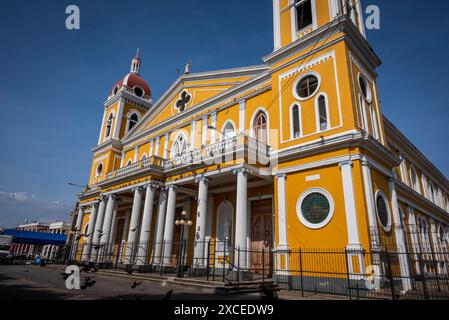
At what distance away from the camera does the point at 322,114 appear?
13414 millimetres

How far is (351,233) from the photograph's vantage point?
10.8 metres

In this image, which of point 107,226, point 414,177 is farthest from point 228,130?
point 414,177

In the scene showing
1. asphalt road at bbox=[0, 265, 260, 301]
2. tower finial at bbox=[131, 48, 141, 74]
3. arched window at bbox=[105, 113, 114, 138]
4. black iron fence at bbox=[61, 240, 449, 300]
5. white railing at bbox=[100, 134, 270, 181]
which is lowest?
asphalt road at bbox=[0, 265, 260, 301]

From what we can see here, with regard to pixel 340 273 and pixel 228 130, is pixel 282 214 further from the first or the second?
pixel 228 130

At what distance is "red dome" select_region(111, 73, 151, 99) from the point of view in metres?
30.2

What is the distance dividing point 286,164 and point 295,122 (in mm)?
2201

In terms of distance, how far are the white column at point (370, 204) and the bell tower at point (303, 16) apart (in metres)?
7.33

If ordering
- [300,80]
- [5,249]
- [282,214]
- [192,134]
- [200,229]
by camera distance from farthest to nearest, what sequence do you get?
[5,249] < [192,134] < [200,229] < [300,80] < [282,214]

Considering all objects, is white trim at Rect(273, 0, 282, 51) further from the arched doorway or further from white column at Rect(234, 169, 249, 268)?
the arched doorway

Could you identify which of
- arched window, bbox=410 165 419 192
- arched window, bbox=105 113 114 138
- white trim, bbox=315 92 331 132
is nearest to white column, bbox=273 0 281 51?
white trim, bbox=315 92 331 132

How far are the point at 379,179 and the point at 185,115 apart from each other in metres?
13.8

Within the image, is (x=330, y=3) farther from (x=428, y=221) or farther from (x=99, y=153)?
(x=99, y=153)

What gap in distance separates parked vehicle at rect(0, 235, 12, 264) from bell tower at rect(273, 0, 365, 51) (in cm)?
3190

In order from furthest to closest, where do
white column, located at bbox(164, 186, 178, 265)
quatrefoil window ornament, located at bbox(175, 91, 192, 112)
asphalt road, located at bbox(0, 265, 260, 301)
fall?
quatrefoil window ornament, located at bbox(175, 91, 192, 112) < white column, located at bbox(164, 186, 178, 265) < asphalt road, located at bbox(0, 265, 260, 301)
